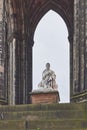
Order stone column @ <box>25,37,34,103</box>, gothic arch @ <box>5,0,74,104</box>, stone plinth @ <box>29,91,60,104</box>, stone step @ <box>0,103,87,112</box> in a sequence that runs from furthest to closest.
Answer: stone column @ <box>25,37,34,103</box>, gothic arch @ <box>5,0,74,104</box>, stone plinth @ <box>29,91,60,104</box>, stone step @ <box>0,103,87,112</box>

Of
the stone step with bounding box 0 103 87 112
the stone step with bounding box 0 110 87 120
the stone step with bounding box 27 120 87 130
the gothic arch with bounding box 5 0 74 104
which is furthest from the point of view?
the gothic arch with bounding box 5 0 74 104

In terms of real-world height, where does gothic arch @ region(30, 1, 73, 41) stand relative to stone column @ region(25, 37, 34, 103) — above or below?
above

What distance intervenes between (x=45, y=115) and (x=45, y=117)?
0.07 meters

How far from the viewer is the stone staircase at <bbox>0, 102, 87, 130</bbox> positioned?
11.9 m

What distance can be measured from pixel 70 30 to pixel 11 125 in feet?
57.7

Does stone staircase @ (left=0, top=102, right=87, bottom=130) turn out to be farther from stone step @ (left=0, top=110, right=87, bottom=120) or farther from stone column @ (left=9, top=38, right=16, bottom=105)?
Answer: stone column @ (left=9, top=38, right=16, bottom=105)

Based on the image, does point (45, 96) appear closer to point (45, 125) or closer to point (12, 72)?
point (45, 125)

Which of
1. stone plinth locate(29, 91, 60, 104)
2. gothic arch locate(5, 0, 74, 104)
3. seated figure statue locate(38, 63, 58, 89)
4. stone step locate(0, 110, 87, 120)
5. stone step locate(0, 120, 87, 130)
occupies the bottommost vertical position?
stone step locate(0, 120, 87, 130)

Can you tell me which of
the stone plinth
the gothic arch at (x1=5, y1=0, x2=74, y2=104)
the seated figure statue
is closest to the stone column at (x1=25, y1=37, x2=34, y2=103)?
the gothic arch at (x1=5, y1=0, x2=74, y2=104)

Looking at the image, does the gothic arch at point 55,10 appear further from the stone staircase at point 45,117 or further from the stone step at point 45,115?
the stone step at point 45,115

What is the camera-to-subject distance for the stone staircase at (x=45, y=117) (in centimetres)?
1190

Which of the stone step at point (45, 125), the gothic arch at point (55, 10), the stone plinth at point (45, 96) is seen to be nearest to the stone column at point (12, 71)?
the gothic arch at point (55, 10)

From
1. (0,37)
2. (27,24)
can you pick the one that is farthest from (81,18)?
(27,24)

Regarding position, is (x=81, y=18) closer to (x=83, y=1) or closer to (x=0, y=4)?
(x=83, y=1)
